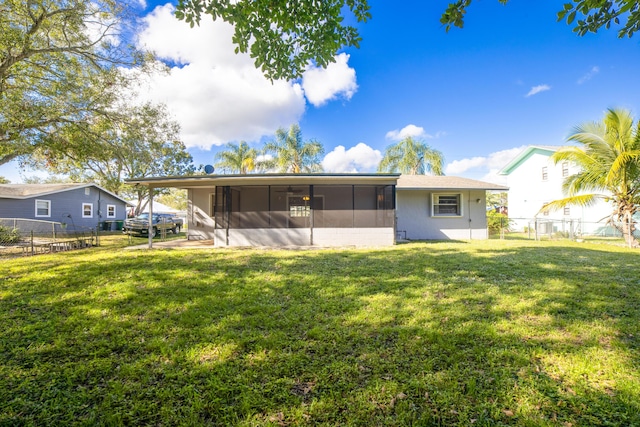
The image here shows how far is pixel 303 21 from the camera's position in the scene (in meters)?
3.52

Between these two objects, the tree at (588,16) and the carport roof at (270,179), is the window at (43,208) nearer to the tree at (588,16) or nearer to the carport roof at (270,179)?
the carport roof at (270,179)

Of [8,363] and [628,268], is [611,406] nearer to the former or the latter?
[8,363]

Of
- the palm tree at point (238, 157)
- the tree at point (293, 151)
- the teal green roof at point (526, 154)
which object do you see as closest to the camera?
the teal green roof at point (526, 154)

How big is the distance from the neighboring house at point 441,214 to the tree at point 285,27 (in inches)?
415

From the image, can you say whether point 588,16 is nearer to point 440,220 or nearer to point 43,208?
point 440,220

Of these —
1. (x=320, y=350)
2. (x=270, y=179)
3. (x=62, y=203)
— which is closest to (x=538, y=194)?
(x=270, y=179)

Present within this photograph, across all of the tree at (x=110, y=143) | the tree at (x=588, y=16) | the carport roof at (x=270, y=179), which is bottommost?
the carport roof at (x=270, y=179)

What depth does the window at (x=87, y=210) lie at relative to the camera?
2106 centimetres

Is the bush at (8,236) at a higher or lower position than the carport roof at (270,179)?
lower

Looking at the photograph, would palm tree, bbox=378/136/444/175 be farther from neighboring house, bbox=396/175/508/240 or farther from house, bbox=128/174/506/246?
neighboring house, bbox=396/175/508/240

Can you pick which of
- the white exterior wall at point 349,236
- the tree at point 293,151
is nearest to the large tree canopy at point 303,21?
the white exterior wall at point 349,236

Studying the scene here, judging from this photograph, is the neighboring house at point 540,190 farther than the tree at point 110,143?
Yes

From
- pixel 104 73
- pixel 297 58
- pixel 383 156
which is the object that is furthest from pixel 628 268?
pixel 383 156

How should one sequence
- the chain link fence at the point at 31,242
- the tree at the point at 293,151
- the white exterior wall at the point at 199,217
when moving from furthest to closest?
the tree at the point at 293,151 < the white exterior wall at the point at 199,217 < the chain link fence at the point at 31,242
